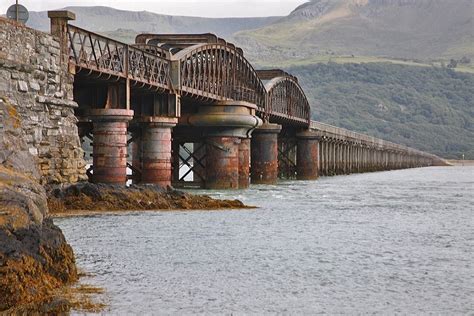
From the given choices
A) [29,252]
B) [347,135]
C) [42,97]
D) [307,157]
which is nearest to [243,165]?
[307,157]

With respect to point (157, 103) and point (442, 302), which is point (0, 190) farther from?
point (157, 103)

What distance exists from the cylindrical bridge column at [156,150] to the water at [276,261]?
1037cm

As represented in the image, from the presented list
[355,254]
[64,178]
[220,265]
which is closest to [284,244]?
[355,254]

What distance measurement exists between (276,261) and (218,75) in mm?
38121

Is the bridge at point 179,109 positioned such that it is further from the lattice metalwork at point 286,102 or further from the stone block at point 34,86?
the stone block at point 34,86

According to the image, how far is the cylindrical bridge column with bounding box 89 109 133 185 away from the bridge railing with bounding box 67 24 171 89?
199 centimetres

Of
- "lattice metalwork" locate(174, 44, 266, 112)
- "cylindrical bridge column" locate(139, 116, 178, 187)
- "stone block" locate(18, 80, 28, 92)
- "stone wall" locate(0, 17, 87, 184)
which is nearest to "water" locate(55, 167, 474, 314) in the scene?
"stone wall" locate(0, 17, 87, 184)

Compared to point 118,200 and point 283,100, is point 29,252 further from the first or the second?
point 283,100

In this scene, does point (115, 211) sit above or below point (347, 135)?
below

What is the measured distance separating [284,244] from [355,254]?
2.86 m

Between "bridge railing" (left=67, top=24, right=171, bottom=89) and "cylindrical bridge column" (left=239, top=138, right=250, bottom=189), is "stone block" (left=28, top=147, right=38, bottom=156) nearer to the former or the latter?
"bridge railing" (left=67, top=24, right=171, bottom=89)

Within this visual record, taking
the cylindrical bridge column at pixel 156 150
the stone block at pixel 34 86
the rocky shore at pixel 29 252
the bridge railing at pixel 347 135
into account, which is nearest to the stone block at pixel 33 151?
the stone block at pixel 34 86

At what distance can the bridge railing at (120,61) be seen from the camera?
35.8 metres

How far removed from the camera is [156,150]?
152ft
